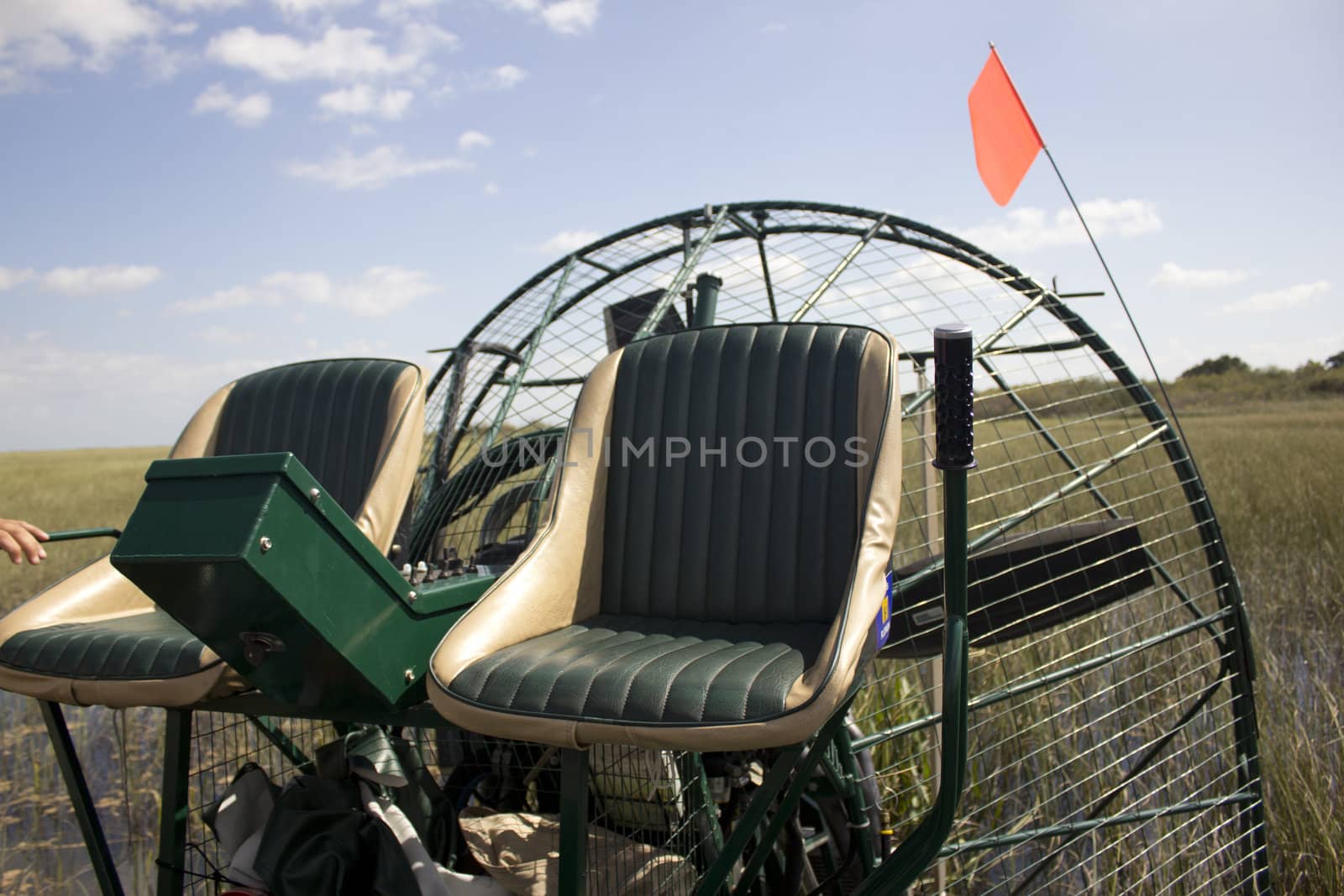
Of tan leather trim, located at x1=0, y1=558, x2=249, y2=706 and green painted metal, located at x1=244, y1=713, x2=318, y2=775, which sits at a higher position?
tan leather trim, located at x1=0, y1=558, x2=249, y2=706

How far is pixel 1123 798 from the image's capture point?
11.8ft

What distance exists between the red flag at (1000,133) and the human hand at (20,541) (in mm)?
2771

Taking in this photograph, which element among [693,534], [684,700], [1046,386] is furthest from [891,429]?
[1046,386]

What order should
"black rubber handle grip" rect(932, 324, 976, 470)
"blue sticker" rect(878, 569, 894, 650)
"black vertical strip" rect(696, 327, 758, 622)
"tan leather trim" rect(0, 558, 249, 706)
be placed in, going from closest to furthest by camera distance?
"black rubber handle grip" rect(932, 324, 976, 470)
"blue sticker" rect(878, 569, 894, 650)
"tan leather trim" rect(0, 558, 249, 706)
"black vertical strip" rect(696, 327, 758, 622)

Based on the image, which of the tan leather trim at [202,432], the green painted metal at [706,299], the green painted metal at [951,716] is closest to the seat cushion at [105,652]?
the tan leather trim at [202,432]

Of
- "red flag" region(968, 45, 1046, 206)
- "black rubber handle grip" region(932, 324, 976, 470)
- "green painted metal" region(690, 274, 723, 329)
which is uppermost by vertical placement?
"red flag" region(968, 45, 1046, 206)

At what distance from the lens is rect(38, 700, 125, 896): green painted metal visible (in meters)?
2.27

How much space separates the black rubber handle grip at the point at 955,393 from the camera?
1520mm

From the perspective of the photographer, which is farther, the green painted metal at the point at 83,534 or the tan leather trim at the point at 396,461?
the tan leather trim at the point at 396,461

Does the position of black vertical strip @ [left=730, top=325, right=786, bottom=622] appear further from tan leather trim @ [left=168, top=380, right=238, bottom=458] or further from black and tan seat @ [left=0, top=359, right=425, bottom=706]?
tan leather trim @ [left=168, top=380, right=238, bottom=458]

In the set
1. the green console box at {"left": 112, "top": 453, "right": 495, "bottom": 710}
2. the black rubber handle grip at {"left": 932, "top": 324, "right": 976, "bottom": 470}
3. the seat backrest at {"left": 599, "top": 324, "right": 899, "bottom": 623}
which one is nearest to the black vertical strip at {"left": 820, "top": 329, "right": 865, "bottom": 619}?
the seat backrest at {"left": 599, "top": 324, "right": 899, "bottom": 623}

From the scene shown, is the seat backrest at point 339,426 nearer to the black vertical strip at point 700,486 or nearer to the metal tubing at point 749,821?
the black vertical strip at point 700,486

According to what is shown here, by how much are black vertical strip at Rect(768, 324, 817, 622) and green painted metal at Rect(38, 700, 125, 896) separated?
5.48ft

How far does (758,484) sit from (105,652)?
61.1 inches
